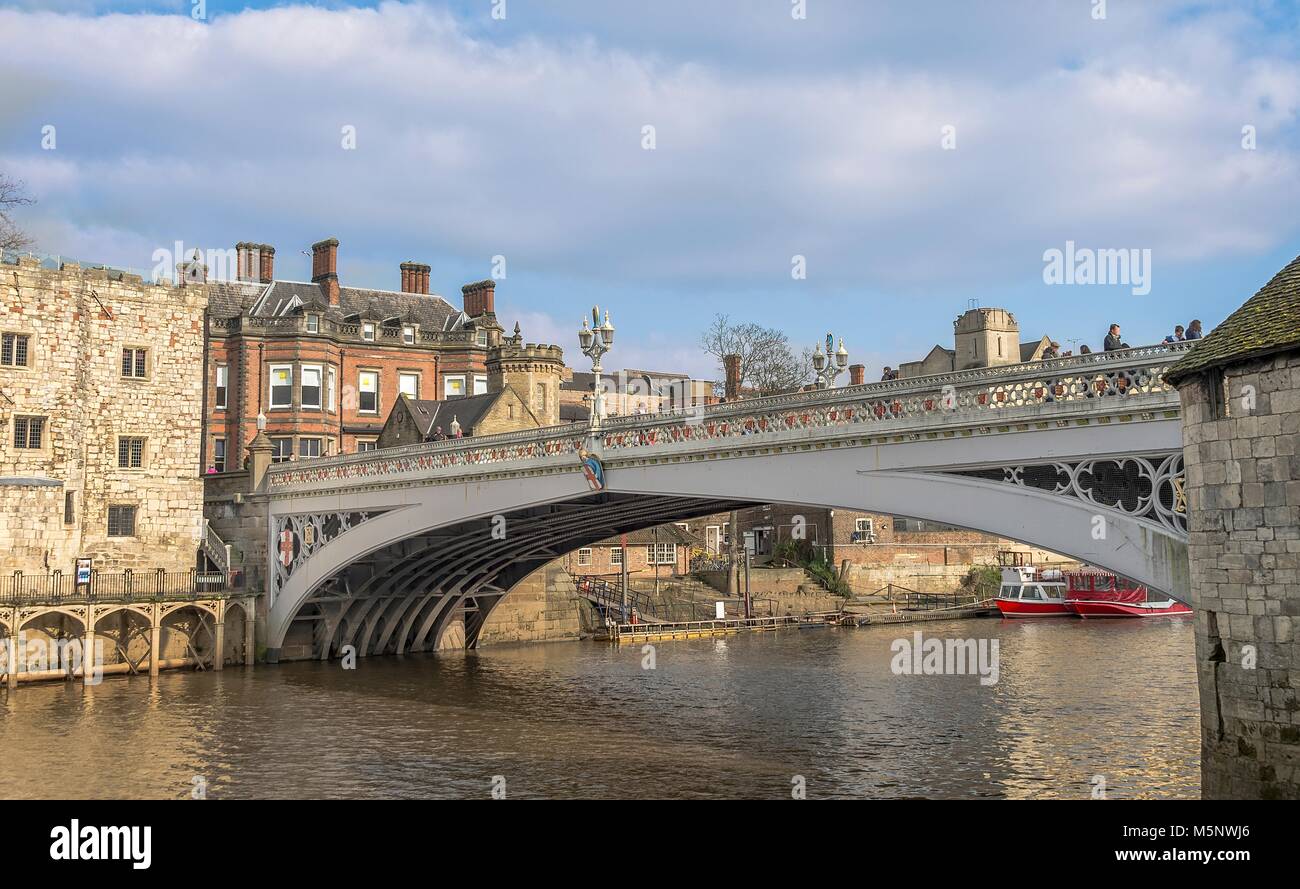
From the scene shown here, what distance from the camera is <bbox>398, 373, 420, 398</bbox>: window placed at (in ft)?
213

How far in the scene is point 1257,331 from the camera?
51.2 feet

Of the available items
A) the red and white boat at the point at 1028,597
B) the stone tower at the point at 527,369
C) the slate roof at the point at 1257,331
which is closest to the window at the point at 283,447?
the stone tower at the point at 527,369

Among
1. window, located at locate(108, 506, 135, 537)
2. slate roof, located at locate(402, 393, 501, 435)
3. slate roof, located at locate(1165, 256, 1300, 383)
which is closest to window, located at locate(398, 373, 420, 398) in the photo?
slate roof, located at locate(402, 393, 501, 435)

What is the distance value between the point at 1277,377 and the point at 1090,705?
2018cm

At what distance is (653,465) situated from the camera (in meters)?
28.6

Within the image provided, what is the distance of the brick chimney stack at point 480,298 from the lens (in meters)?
69.5

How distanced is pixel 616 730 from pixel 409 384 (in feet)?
124

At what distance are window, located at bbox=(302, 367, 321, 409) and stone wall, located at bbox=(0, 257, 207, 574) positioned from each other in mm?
16495

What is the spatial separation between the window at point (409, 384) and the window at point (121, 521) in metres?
22.9

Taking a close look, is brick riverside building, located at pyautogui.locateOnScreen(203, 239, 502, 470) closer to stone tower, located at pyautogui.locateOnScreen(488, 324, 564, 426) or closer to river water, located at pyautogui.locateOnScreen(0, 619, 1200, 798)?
stone tower, located at pyautogui.locateOnScreen(488, 324, 564, 426)

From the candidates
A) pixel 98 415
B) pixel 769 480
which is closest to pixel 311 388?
pixel 98 415

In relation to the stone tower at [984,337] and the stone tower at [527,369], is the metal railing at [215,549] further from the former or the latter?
the stone tower at [984,337]
